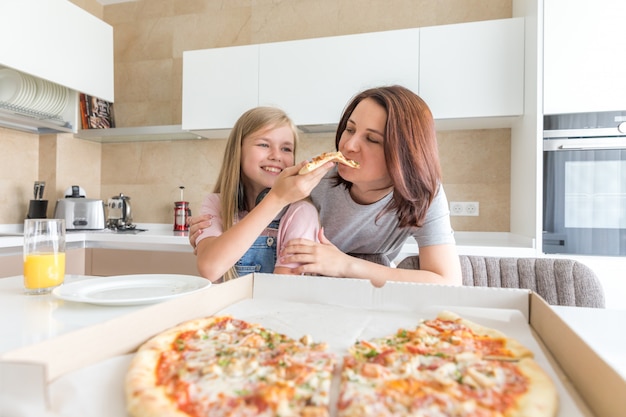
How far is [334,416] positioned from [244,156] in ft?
3.26

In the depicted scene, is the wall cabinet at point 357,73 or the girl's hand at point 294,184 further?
the wall cabinet at point 357,73

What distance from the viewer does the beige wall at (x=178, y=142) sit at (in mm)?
2486

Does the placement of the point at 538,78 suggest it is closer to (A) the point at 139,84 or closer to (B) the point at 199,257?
(B) the point at 199,257

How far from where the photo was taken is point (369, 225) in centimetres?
127

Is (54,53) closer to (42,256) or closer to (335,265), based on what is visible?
(42,256)

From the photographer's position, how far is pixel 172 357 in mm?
518

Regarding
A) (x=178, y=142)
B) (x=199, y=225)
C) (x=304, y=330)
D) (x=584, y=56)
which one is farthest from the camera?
(x=178, y=142)

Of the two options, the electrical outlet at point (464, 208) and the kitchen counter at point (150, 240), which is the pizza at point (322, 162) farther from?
the electrical outlet at point (464, 208)

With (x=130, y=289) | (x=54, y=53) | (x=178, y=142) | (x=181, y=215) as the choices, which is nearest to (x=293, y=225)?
(x=130, y=289)

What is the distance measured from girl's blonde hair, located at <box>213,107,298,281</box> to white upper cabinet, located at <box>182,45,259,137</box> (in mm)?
1120

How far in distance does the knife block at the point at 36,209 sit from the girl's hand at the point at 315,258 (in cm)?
222

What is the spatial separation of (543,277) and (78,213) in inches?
98.1

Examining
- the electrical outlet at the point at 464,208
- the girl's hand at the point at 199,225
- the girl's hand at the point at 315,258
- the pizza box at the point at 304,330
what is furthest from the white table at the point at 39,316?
the electrical outlet at the point at 464,208

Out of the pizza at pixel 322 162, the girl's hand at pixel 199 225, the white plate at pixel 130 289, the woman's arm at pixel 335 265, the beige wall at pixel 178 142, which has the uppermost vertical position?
the beige wall at pixel 178 142
